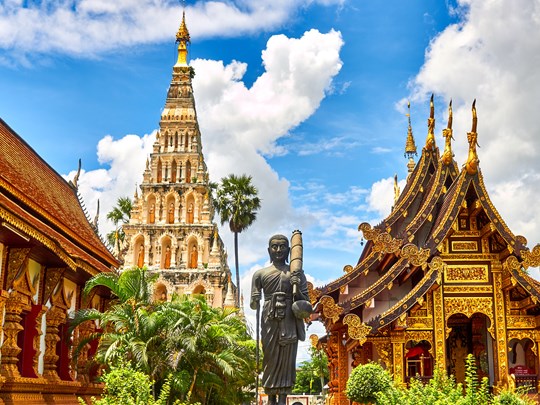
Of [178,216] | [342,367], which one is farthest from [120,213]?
[342,367]

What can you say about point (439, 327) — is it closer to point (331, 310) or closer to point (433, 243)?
point (433, 243)

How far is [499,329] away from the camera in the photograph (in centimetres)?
1744

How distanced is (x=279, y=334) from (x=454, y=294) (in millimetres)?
9892

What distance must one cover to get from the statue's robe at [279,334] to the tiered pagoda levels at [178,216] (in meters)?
36.9

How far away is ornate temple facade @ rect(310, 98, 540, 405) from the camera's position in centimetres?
1714

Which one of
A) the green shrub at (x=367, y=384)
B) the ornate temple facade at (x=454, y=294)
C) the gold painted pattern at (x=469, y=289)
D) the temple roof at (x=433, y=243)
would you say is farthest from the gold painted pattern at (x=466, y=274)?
the green shrub at (x=367, y=384)

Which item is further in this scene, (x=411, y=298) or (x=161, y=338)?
(x=161, y=338)

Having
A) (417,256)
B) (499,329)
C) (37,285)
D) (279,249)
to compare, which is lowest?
(499,329)

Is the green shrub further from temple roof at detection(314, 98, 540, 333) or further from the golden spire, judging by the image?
the golden spire

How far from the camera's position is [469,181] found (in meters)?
17.8

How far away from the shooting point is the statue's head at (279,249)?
9.47 m

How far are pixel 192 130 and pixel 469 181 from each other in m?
35.5

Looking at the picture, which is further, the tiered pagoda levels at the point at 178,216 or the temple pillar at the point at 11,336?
the tiered pagoda levels at the point at 178,216

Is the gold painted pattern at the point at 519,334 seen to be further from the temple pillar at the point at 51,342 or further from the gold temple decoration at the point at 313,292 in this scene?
the temple pillar at the point at 51,342
